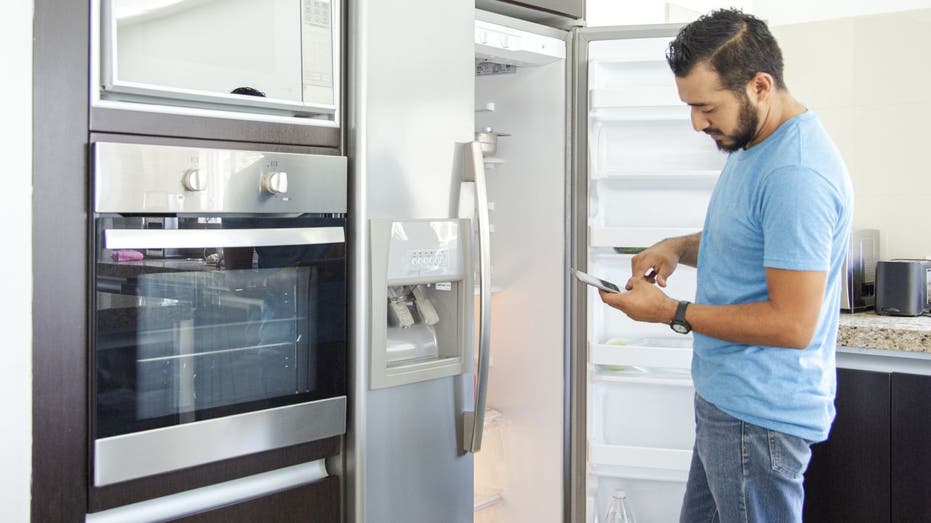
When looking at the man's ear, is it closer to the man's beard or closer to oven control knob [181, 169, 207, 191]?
the man's beard

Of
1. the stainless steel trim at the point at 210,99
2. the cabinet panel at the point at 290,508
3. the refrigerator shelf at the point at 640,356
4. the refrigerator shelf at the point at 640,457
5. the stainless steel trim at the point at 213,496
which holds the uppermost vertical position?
the stainless steel trim at the point at 210,99

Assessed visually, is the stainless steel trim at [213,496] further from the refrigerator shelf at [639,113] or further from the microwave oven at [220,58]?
the refrigerator shelf at [639,113]

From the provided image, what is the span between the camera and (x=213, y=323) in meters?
1.71

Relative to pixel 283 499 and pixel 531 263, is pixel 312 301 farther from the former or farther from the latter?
pixel 531 263

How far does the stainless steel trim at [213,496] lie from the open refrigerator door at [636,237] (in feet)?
3.70

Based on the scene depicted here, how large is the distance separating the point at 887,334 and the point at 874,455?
0.35m

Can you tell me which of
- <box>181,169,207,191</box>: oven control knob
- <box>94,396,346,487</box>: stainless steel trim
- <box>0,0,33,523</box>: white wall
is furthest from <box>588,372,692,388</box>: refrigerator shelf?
<box>0,0,33,523</box>: white wall

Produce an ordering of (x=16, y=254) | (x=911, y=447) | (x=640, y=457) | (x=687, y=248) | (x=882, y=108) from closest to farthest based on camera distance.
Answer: (x=16, y=254)
(x=687, y=248)
(x=911, y=447)
(x=640, y=457)
(x=882, y=108)

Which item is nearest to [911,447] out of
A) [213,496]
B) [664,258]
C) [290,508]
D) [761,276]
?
[664,258]

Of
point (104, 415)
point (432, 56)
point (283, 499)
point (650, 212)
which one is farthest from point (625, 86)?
point (104, 415)

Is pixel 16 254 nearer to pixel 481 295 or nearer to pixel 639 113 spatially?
pixel 481 295

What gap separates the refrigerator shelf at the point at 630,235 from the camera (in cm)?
259

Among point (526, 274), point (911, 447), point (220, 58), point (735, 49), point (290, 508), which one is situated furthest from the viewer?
point (526, 274)

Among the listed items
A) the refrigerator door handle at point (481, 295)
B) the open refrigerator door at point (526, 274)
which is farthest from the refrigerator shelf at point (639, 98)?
the refrigerator door handle at point (481, 295)
